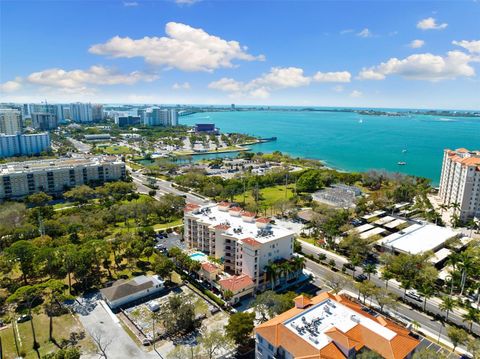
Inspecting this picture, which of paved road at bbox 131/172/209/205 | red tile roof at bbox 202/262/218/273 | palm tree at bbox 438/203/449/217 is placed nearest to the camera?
red tile roof at bbox 202/262/218/273

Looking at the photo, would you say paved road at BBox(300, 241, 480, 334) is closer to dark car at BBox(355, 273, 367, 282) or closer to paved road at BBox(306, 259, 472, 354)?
paved road at BBox(306, 259, 472, 354)

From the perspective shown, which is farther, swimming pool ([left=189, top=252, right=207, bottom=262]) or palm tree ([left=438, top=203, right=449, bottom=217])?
palm tree ([left=438, top=203, right=449, bottom=217])

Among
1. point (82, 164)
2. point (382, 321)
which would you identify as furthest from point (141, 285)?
point (82, 164)

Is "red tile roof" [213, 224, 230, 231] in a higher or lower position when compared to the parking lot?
higher

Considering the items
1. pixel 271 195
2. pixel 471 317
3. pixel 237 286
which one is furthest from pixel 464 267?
pixel 271 195

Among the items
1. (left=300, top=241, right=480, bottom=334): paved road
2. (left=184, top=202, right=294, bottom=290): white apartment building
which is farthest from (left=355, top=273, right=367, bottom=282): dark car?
(left=184, top=202, right=294, bottom=290): white apartment building

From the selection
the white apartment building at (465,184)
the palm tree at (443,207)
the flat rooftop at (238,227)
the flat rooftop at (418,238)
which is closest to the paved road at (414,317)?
the flat rooftop at (238,227)

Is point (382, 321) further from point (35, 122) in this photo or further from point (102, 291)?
point (35, 122)

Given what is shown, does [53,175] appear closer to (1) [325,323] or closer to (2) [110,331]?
(2) [110,331]
